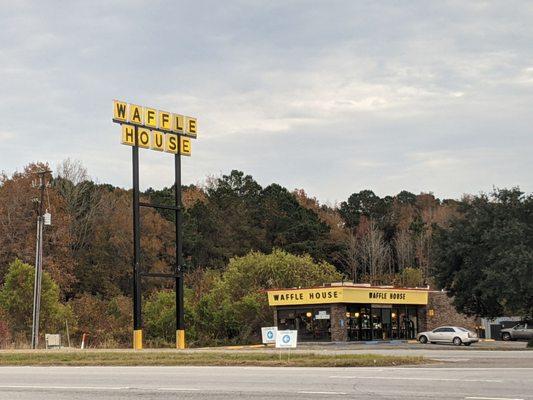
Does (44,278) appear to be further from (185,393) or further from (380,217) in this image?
(380,217)

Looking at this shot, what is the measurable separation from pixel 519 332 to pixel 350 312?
1472cm

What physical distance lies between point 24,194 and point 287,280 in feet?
100

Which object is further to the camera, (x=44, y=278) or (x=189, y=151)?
(x=44, y=278)

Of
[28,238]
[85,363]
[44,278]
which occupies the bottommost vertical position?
[85,363]

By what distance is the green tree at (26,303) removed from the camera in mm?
52281

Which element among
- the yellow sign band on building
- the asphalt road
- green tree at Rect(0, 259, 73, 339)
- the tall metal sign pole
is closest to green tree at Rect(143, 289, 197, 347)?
the yellow sign band on building

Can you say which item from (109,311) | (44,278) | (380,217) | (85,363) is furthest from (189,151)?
(380,217)

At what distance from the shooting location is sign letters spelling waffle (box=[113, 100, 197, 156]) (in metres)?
44.4

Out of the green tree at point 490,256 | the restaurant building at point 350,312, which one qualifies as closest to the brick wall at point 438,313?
the restaurant building at point 350,312

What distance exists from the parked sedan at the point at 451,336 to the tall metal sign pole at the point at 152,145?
19.4m

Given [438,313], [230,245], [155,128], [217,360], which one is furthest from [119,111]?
[230,245]

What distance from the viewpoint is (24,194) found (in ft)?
272

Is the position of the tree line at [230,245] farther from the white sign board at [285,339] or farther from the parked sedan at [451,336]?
the white sign board at [285,339]

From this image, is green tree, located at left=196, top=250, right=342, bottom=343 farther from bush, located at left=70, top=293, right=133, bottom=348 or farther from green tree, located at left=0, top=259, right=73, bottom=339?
green tree, located at left=0, top=259, right=73, bottom=339
